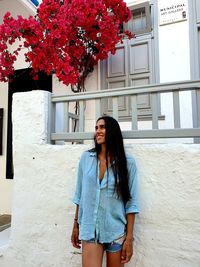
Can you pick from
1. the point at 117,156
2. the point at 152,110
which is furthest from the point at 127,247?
the point at 152,110

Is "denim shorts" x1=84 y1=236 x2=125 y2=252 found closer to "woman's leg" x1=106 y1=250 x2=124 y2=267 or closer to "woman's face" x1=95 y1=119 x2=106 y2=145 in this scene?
"woman's leg" x1=106 y1=250 x2=124 y2=267

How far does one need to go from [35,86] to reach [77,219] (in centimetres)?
357

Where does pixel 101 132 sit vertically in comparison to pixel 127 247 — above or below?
above

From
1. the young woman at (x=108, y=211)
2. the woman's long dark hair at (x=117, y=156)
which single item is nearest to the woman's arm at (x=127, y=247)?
the young woman at (x=108, y=211)

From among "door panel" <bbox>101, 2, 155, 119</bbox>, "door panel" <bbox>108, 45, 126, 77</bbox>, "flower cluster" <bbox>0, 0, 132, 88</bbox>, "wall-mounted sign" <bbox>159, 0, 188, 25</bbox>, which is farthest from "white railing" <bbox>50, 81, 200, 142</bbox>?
"wall-mounted sign" <bbox>159, 0, 188, 25</bbox>

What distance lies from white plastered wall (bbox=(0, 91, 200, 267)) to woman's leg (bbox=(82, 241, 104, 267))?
0.51 metres

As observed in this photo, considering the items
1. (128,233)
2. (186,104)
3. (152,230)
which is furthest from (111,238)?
(186,104)

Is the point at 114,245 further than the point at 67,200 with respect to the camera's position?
No

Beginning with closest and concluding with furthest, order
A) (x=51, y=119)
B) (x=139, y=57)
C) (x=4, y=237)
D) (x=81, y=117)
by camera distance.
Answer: (x=81, y=117)
(x=51, y=119)
(x=4, y=237)
(x=139, y=57)

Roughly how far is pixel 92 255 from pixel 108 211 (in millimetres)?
367

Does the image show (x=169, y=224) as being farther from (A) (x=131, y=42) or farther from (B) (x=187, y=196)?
(A) (x=131, y=42)

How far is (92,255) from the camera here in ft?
6.81

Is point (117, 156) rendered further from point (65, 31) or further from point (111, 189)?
point (65, 31)

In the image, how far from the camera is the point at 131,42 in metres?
4.55
